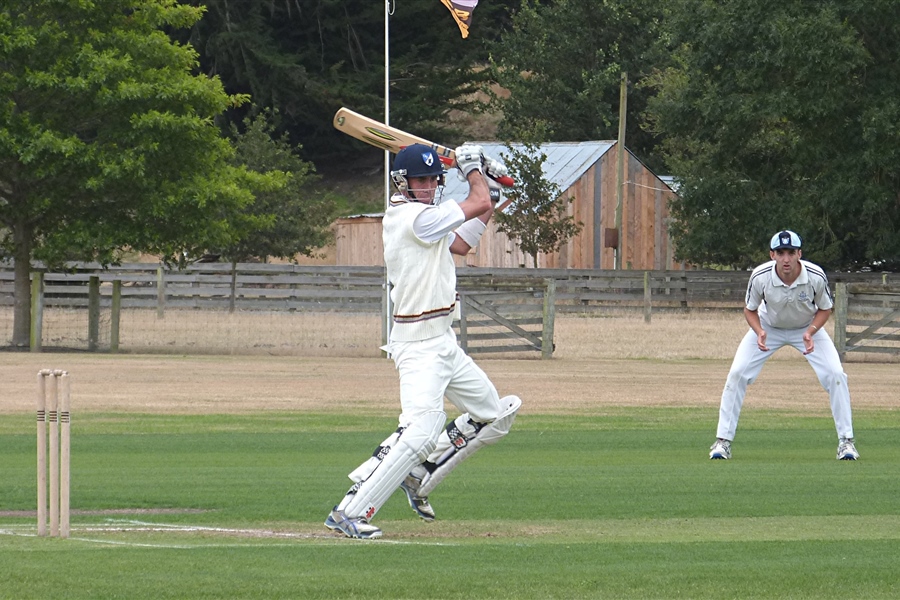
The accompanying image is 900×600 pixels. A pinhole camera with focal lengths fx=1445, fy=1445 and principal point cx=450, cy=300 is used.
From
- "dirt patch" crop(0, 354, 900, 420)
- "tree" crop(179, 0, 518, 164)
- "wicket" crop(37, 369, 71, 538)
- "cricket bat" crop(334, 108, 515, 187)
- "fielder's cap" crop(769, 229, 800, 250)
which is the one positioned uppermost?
"tree" crop(179, 0, 518, 164)

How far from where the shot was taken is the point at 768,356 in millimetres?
13797

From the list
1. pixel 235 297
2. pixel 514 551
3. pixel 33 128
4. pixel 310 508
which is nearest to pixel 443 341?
pixel 514 551

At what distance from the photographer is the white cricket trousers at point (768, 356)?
1373 cm

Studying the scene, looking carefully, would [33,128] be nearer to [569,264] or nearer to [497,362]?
[497,362]

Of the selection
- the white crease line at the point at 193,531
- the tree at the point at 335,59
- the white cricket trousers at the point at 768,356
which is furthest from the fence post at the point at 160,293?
the white crease line at the point at 193,531

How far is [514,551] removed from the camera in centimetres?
819

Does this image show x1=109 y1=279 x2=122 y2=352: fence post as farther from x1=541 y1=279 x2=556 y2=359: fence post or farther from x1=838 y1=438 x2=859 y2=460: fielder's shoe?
x1=838 y1=438 x2=859 y2=460: fielder's shoe

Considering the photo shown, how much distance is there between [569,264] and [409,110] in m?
14.9

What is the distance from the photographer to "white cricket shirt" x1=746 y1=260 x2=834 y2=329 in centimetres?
1354

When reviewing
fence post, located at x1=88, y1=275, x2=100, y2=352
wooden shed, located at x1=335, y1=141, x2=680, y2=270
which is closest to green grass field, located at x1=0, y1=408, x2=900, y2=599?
fence post, located at x1=88, y1=275, x2=100, y2=352

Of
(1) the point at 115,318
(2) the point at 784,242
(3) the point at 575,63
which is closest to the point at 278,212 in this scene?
(1) the point at 115,318

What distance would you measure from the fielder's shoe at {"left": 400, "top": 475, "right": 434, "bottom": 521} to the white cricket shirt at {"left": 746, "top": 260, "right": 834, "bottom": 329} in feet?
16.7

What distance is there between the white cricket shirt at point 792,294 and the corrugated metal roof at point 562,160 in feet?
134

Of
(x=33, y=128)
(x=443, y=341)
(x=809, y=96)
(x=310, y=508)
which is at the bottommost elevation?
(x=310, y=508)
